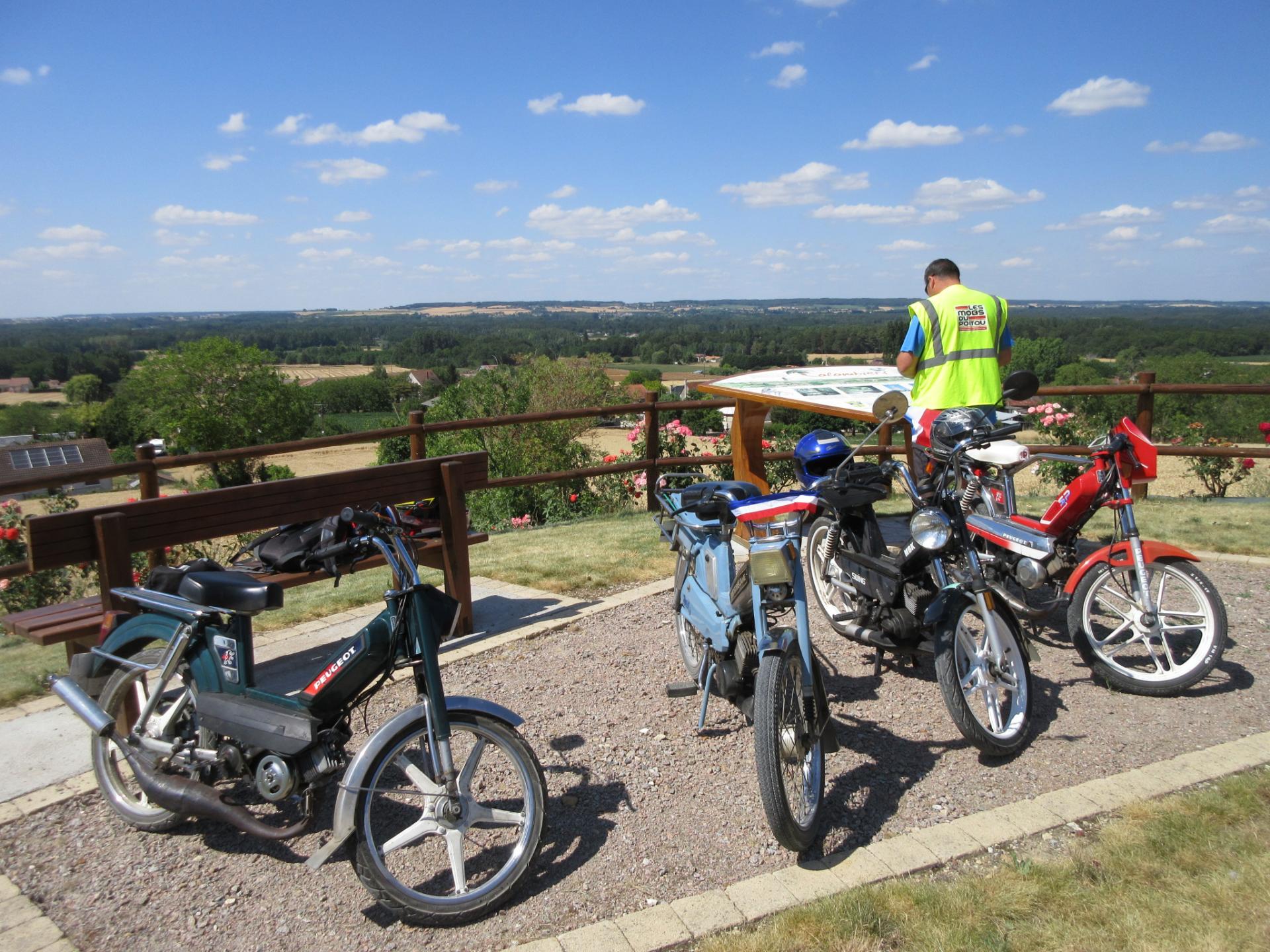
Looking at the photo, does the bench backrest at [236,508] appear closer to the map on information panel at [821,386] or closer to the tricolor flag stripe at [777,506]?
the tricolor flag stripe at [777,506]

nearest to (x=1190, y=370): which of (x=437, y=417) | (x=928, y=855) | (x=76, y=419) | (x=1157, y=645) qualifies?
(x=437, y=417)

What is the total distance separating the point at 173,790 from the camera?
3.04m

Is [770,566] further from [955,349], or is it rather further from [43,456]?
[43,456]

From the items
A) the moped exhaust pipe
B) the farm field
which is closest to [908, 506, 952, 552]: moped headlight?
the moped exhaust pipe

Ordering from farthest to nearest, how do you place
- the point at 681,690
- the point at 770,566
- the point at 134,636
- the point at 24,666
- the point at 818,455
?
the point at 24,666, the point at 818,455, the point at 681,690, the point at 134,636, the point at 770,566

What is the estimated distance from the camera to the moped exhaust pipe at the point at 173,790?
9.68 ft

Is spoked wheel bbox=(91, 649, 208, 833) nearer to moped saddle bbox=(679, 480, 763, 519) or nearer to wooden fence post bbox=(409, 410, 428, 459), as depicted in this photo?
moped saddle bbox=(679, 480, 763, 519)

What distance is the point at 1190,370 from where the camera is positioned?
28.2 metres

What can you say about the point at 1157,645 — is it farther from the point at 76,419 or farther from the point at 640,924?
the point at 76,419

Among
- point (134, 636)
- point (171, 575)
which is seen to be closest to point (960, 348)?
point (171, 575)

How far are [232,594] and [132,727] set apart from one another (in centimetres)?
75

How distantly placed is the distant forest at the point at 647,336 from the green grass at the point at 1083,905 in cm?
407

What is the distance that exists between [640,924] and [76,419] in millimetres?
80166

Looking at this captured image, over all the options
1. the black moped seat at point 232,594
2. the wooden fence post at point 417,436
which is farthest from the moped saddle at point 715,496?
the wooden fence post at point 417,436
